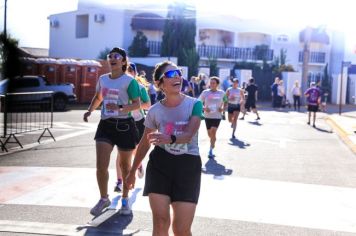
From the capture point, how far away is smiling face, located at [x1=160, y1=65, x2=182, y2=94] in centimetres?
445

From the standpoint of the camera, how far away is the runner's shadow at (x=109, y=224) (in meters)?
5.79

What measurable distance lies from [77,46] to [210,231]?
38.9m

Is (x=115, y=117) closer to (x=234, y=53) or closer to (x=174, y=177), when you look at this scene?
(x=174, y=177)

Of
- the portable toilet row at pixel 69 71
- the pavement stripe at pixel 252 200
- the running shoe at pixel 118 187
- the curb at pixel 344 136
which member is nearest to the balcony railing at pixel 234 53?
the portable toilet row at pixel 69 71

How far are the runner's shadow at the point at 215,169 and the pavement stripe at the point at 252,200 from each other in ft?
1.26

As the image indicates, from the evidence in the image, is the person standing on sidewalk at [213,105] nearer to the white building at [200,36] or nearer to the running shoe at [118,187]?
the running shoe at [118,187]

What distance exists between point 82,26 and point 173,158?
134 ft

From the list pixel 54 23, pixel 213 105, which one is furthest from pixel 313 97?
pixel 54 23

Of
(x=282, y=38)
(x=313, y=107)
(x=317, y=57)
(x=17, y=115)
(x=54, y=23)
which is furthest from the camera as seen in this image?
(x=317, y=57)

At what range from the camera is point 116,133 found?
253 inches

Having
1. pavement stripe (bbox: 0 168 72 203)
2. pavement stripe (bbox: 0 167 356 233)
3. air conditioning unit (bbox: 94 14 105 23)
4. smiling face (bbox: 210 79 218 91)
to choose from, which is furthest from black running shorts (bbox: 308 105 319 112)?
air conditioning unit (bbox: 94 14 105 23)

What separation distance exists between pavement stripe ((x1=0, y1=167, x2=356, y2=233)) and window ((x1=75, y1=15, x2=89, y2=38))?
35637mm

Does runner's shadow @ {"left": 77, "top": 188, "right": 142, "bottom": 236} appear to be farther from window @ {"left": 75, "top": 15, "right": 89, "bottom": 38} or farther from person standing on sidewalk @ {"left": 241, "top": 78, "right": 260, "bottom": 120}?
window @ {"left": 75, "top": 15, "right": 89, "bottom": 38}

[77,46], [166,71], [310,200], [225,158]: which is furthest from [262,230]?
[77,46]
